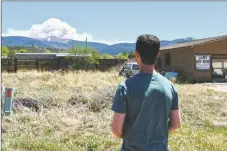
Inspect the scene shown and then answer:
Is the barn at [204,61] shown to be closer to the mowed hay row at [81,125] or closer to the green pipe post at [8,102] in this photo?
the mowed hay row at [81,125]

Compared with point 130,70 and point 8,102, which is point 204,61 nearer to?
point 130,70

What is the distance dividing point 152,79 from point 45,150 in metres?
4.17

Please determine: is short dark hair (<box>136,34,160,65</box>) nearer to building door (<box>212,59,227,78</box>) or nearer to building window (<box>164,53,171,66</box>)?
building door (<box>212,59,227,78</box>)

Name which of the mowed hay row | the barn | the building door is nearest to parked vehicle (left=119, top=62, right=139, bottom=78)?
the barn

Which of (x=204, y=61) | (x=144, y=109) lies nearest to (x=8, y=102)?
(x=144, y=109)

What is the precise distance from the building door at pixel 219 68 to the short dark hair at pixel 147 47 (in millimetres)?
28177

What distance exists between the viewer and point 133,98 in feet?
9.21

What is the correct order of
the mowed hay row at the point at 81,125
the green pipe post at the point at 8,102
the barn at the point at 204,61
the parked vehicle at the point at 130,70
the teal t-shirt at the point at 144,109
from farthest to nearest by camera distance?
the parked vehicle at the point at 130,70, the barn at the point at 204,61, the green pipe post at the point at 8,102, the mowed hay row at the point at 81,125, the teal t-shirt at the point at 144,109

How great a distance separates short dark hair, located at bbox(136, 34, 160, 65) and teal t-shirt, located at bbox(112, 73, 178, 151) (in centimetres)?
12

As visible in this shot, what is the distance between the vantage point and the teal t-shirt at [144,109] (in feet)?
9.20

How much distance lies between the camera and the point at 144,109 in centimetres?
284

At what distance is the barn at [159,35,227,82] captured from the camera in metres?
29.1

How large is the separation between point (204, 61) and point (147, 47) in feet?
89.8

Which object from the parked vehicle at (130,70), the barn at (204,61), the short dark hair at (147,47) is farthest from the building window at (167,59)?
the short dark hair at (147,47)
